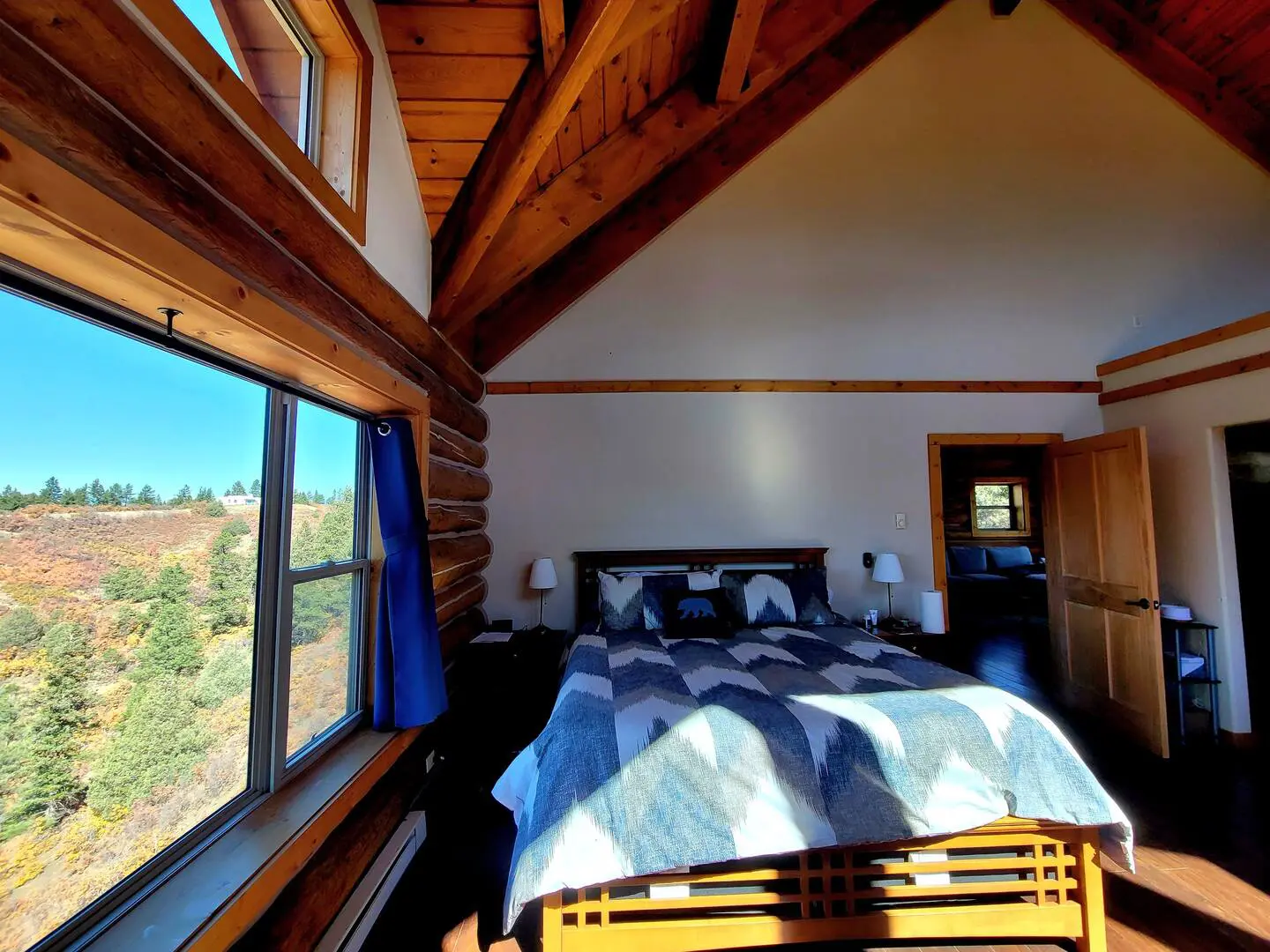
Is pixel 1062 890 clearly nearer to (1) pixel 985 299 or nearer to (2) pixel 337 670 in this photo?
(2) pixel 337 670

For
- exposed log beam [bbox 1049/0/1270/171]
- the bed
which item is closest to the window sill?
the bed

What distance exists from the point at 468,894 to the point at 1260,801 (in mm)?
3836

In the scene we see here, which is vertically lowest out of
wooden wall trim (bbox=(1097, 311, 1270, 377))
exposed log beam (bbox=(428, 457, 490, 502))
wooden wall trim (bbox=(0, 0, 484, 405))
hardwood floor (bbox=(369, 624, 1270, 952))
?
hardwood floor (bbox=(369, 624, 1270, 952))

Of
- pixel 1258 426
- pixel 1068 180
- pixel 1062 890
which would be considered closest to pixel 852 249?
pixel 1068 180

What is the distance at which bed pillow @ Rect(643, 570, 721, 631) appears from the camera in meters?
3.22

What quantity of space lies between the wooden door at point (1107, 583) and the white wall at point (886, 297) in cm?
65

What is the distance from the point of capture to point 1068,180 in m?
3.90

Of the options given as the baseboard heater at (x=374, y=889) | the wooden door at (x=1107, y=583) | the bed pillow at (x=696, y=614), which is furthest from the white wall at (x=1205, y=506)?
Answer: the baseboard heater at (x=374, y=889)

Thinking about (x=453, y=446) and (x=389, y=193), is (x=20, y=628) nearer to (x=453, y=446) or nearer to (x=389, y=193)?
(x=389, y=193)

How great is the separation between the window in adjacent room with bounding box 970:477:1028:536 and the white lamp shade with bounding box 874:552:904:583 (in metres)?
6.11

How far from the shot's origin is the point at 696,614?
307cm

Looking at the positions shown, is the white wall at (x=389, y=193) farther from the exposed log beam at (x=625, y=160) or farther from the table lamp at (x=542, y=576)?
the table lamp at (x=542, y=576)

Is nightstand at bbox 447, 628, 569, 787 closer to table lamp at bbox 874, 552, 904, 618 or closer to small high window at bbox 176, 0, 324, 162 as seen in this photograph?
table lamp at bbox 874, 552, 904, 618

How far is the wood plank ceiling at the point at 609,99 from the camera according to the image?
2014mm
